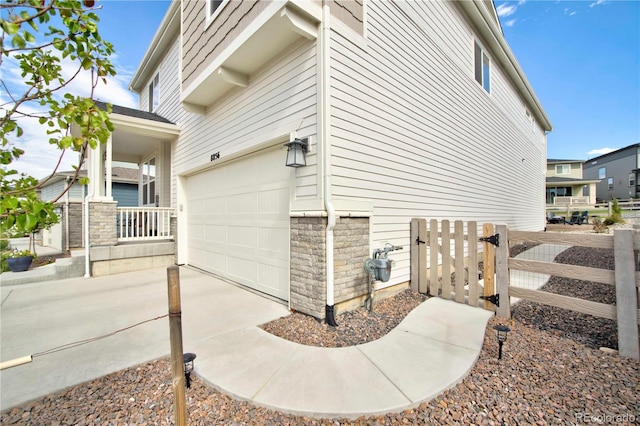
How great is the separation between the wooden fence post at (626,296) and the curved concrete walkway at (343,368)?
1211 mm

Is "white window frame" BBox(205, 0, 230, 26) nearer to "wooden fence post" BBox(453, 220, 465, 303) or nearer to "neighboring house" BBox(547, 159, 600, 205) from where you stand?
"wooden fence post" BBox(453, 220, 465, 303)

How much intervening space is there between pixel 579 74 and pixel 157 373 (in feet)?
69.8

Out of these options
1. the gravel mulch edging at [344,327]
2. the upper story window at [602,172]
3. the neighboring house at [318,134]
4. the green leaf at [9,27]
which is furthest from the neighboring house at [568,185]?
the green leaf at [9,27]

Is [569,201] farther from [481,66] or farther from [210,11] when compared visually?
[210,11]

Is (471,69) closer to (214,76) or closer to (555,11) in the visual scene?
(555,11)

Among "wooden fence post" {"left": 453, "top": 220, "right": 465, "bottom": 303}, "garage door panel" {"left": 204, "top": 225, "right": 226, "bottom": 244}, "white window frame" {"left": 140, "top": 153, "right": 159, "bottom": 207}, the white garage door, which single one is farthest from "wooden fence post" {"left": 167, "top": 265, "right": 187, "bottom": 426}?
"white window frame" {"left": 140, "top": 153, "right": 159, "bottom": 207}

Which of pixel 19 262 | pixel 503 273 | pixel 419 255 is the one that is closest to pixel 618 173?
pixel 419 255

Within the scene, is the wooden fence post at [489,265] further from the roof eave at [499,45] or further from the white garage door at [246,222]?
the roof eave at [499,45]

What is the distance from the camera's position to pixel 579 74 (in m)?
14.6

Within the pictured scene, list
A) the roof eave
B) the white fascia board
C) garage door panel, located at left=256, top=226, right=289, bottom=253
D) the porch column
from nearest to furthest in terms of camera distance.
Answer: garage door panel, located at left=256, top=226, right=289, bottom=253, the porch column, the white fascia board, the roof eave

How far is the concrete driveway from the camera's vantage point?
8.14 ft

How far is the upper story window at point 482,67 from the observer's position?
7.93m

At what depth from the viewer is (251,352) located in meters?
2.77

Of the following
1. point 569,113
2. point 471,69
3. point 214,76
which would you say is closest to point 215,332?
point 214,76
